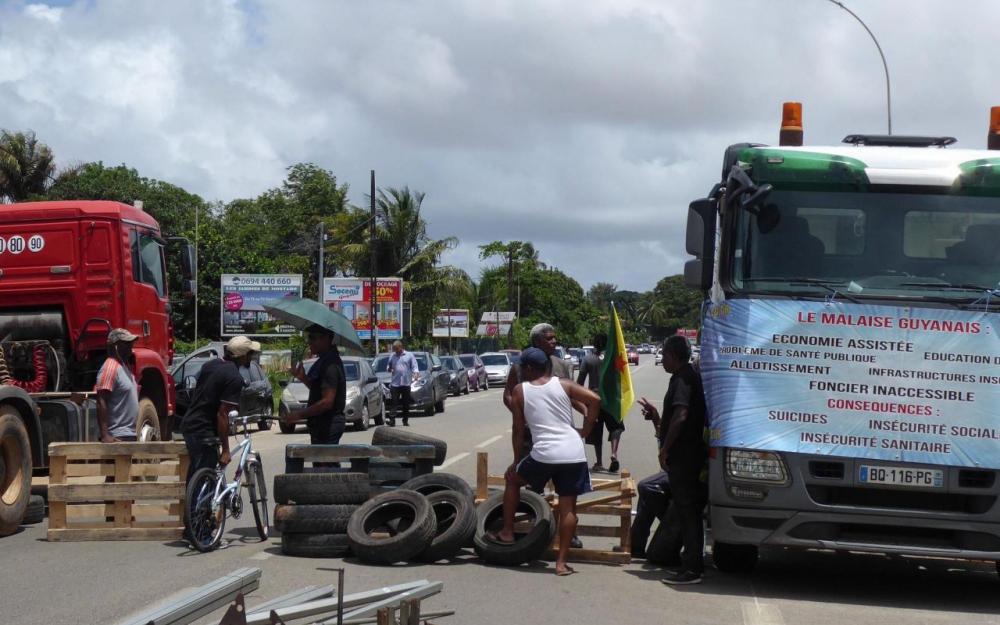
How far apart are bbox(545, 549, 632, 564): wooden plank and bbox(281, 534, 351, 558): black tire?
170cm

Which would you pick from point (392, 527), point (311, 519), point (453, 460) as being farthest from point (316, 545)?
point (453, 460)

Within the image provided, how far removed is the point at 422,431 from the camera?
23031mm

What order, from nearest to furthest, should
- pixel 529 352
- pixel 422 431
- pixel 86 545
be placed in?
pixel 529 352 < pixel 86 545 < pixel 422 431

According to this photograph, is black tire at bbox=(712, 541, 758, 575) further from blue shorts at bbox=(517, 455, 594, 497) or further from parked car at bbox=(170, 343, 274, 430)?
parked car at bbox=(170, 343, 274, 430)

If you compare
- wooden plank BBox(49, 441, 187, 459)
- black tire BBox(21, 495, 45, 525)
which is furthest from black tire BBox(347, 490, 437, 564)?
black tire BBox(21, 495, 45, 525)

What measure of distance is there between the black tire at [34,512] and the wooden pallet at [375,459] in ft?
9.79

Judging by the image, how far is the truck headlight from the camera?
7793 millimetres

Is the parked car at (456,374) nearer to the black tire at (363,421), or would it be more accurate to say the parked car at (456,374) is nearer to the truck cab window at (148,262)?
the black tire at (363,421)

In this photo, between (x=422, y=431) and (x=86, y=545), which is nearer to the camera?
(x=86, y=545)

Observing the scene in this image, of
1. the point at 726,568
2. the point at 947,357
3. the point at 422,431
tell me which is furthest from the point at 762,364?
the point at 422,431

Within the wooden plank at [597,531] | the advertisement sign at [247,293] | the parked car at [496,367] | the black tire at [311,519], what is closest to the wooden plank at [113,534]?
the black tire at [311,519]

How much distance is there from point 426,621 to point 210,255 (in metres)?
49.9

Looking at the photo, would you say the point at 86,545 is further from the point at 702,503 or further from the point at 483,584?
the point at 702,503

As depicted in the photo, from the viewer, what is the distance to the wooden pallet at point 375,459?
31.6ft
